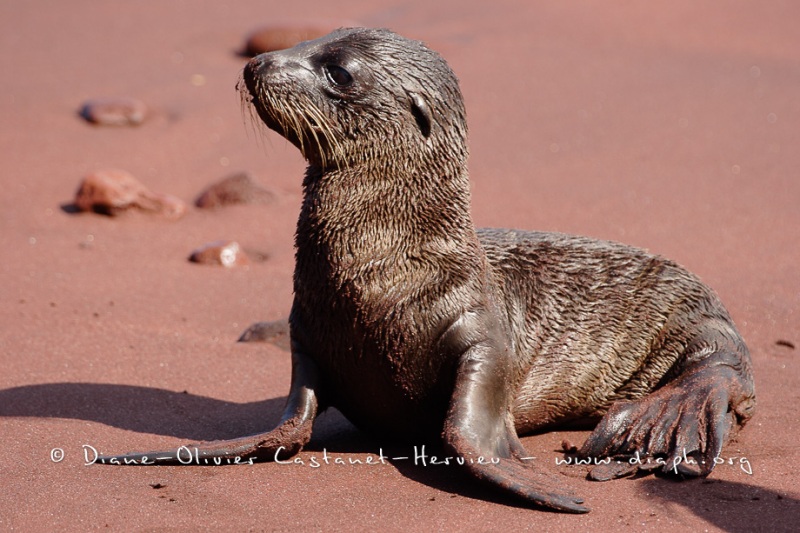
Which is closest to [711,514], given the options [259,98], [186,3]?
[259,98]

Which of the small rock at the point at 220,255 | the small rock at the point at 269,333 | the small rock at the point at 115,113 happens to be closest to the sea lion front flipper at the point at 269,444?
the small rock at the point at 269,333

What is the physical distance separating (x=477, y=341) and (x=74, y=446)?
1.99m

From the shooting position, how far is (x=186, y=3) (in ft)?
Answer: 58.3

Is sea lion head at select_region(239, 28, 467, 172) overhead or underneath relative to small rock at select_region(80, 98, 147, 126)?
underneath

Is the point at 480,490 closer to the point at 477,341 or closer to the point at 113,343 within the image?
the point at 477,341

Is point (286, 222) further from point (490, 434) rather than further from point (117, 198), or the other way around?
point (490, 434)

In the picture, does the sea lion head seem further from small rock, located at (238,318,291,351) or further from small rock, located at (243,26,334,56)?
small rock, located at (243,26,334,56)

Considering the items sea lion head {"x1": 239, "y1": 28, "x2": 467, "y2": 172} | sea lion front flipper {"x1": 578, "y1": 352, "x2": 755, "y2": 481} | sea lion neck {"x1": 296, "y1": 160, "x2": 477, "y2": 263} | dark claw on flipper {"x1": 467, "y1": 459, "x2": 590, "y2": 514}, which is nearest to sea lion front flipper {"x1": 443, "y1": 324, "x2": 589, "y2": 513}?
dark claw on flipper {"x1": 467, "y1": 459, "x2": 590, "y2": 514}

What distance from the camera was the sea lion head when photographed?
500 centimetres

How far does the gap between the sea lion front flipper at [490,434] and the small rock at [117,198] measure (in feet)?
20.6

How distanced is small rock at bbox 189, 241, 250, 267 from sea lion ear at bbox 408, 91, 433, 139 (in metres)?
4.68

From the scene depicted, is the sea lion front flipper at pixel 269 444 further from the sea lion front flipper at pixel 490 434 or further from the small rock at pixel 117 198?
the small rock at pixel 117 198

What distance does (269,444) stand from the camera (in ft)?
16.8

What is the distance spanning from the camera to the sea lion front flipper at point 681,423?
5.16m
